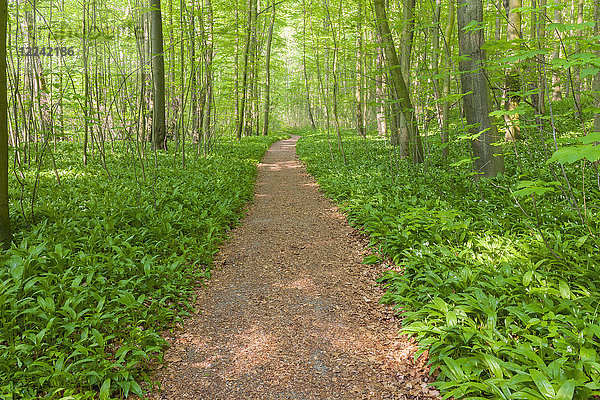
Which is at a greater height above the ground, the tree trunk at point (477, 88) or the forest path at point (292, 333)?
the tree trunk at point (477, 88)

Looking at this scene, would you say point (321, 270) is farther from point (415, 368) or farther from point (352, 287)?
point (415, 368)

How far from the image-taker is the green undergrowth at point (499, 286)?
243cm

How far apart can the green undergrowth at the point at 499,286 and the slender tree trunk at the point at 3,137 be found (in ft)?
15.1

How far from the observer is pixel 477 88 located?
19.8ft

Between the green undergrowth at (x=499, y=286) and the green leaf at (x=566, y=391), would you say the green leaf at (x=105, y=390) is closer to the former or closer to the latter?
the green undergrowth at (x=499, y=286)

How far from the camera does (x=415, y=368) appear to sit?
2992 millimetres

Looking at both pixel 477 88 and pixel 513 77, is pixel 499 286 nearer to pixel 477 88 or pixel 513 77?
pixel 477 88

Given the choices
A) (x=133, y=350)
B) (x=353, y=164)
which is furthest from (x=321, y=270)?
(x=353, y=164)

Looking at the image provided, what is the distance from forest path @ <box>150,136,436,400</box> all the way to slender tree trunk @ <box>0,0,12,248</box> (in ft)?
8.05

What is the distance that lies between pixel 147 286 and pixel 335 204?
16.2 ft

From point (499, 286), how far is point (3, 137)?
5514mm

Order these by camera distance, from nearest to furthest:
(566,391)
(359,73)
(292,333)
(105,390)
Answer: (566,391), (105,390), (292,333), (359,73)

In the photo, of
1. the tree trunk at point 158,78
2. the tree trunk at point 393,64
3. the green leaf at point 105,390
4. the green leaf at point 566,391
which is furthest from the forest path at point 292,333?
the tree trunk at point 158,78

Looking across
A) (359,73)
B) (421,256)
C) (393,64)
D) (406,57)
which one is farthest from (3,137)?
(406,57)
